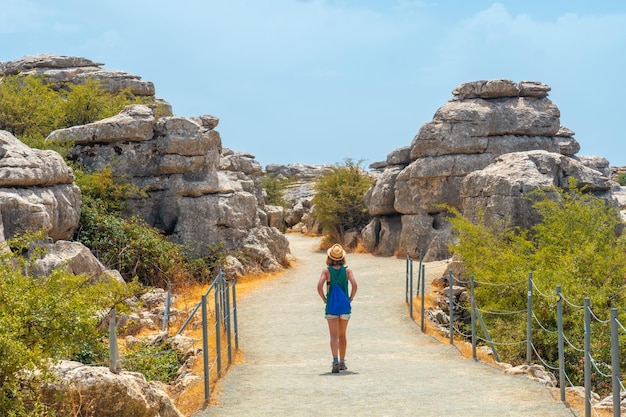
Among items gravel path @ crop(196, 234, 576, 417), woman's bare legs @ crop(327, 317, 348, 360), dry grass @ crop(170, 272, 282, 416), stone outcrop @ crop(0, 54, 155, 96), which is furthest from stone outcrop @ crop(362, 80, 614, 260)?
woman's bare legs @ crop(327, 317, 348, 360)

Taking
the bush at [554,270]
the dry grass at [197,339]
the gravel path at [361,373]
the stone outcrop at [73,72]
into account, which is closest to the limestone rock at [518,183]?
the bush at [554,270]

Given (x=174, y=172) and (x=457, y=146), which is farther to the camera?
(x=457, y=146)

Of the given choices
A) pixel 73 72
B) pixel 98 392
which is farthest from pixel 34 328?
pixel 73 72

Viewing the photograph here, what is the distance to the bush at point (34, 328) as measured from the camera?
6.92m

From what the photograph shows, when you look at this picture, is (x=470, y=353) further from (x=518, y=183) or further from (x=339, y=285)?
(x=518, y=183)

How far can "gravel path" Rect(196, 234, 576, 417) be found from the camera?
9.23 m

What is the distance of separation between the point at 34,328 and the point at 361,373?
552 centimetres

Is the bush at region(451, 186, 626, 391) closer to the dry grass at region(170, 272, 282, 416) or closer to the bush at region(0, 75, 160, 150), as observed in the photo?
the dry grass at region(170, 272, 282, 416)

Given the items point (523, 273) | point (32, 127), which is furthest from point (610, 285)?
point (32, 127)

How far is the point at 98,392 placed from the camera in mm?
7379

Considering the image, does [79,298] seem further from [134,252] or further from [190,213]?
[190,213]

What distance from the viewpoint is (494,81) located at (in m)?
30.8

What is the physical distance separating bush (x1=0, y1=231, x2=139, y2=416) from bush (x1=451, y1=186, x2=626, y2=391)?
7134mm

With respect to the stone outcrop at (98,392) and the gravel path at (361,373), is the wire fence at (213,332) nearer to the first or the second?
the gravel path at (361,373)
